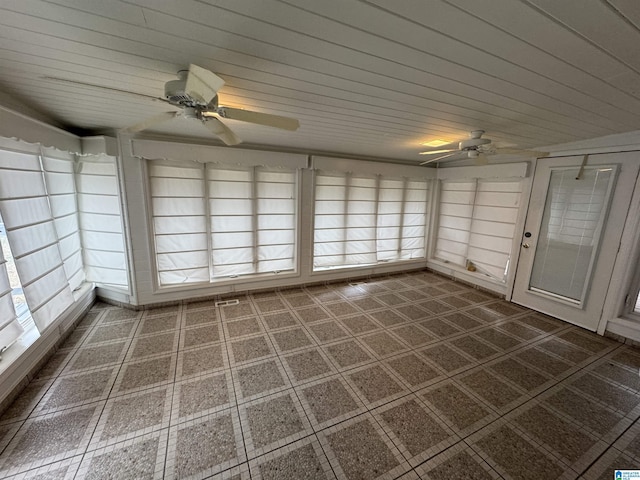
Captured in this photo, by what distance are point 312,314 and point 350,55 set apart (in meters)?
2.84

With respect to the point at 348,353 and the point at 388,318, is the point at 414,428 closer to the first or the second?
the point at 348,353

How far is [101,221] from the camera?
10.2 feet

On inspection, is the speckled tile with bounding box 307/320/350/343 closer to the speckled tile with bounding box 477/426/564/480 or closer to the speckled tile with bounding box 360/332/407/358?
the speckled tile with bounding box 360/332/407/358

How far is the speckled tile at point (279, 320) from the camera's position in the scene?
3023 mm

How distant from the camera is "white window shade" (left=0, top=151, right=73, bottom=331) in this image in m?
2.00

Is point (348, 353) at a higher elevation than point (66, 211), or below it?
below

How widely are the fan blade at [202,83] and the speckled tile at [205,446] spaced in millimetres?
2065

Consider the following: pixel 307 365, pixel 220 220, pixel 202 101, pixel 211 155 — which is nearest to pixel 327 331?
pixel 307 365

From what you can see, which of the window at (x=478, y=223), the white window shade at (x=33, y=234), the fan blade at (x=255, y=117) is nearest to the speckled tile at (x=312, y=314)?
the fan blade at (x=255, y=117)

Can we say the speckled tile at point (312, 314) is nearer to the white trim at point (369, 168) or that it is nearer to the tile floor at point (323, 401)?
the tile floor at point (323, 401)

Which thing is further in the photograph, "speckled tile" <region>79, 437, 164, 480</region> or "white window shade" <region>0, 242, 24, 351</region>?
"white window shade" <region>0, 242, 24, 351</region>

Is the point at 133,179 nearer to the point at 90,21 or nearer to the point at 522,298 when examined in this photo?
the point at 90,21

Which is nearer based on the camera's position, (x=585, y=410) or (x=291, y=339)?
(x=585, y=410)

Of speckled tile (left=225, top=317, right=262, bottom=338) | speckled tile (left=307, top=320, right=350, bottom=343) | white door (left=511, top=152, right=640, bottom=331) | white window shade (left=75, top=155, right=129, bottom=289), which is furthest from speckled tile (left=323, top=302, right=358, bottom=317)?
white window shade (left=75, top=155, right=129, bottom=289)
